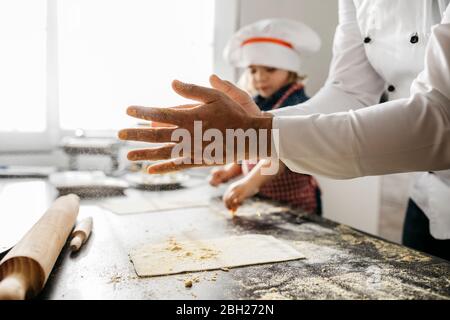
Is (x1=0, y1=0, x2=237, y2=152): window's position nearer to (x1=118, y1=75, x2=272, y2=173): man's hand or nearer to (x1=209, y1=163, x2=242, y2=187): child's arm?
(x1=209, y1=163, x2=242, y2=187): child's arm

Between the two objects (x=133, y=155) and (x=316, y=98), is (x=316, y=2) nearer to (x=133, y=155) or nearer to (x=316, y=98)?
(x=316, y=98)

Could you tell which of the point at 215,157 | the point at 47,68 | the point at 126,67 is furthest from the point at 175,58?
the point at 215,157

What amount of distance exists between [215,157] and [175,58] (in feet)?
5.29

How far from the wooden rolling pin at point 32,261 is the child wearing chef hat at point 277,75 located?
2.93ft

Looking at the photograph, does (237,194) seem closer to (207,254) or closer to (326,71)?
(207,254)

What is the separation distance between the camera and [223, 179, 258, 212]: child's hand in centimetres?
126

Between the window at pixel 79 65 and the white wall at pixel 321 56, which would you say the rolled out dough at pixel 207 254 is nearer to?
the window at pixel 79 65

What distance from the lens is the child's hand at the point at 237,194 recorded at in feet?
4.13

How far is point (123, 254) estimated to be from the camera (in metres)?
0.85

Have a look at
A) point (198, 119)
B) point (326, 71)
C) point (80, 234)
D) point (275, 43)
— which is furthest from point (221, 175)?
point (326, 71)

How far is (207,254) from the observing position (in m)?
0.85

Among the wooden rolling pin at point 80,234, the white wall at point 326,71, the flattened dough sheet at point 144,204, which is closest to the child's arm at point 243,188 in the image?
the flattened dough sheet at point 144,204
